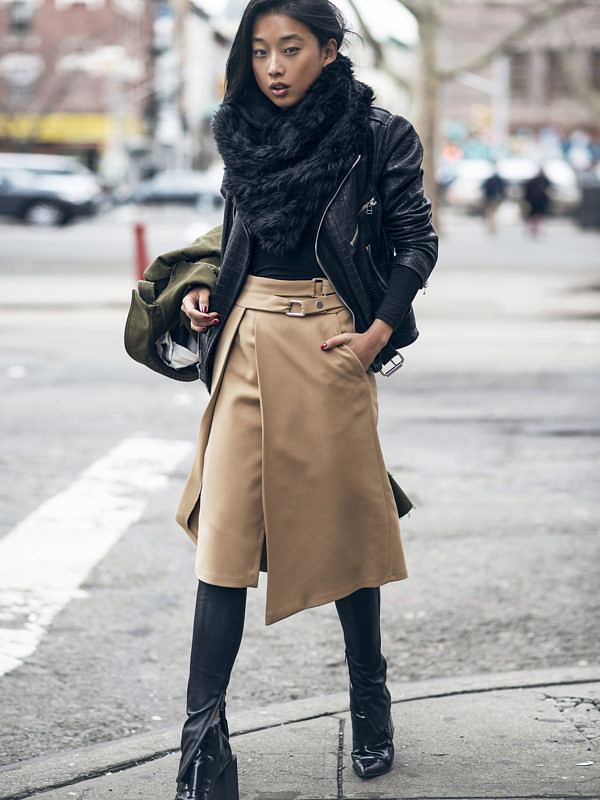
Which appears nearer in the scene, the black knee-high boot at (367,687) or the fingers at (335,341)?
the fingers at (335,341)

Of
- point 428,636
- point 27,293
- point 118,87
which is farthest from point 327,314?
point 118,87

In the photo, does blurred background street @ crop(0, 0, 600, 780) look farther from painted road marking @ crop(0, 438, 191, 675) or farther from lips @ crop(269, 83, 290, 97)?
lips @ crop(269, 83, 290, 97)

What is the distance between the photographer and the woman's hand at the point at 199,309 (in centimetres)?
301

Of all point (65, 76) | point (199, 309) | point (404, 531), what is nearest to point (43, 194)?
point (65, 76)

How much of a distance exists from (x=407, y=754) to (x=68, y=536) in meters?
2.65

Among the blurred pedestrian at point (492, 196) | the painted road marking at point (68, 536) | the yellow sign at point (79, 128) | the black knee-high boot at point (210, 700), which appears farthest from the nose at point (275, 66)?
the yellow sign at point (79, 128)

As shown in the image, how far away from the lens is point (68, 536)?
554cm

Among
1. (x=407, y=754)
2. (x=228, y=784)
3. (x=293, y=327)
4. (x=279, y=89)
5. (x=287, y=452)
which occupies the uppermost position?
Result: (x=279, y=89)

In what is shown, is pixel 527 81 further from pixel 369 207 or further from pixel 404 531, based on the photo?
pixel 369 207

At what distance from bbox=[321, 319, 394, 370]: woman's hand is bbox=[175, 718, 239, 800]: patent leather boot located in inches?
36.0

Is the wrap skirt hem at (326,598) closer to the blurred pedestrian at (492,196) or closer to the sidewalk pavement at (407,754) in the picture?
the sidewalk pavement at (407,754)

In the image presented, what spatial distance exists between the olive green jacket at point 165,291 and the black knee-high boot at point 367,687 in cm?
81

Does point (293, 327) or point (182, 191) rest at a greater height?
point (293, 327)

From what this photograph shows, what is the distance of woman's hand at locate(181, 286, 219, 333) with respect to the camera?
301cm
